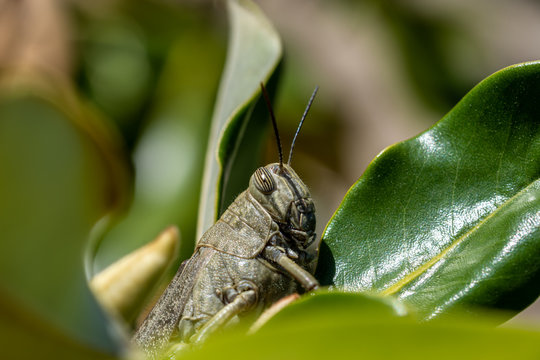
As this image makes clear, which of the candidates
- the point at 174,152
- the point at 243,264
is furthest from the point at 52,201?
the point at 174,152

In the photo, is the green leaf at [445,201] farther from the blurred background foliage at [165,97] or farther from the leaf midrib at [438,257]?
the blurred background foliage at [165,97]

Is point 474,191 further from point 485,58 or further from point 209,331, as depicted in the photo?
point 485,58

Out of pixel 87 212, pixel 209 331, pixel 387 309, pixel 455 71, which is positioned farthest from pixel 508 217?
pixel 455 71

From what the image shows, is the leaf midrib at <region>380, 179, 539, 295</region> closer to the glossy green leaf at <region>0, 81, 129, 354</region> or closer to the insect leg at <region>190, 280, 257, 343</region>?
the insect leg at <region>190, 280, 257, 343</region>

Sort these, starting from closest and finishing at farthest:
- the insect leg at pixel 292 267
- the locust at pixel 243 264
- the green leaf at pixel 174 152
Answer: the insect leg at pixel 292 267, the locust at pixel 243 264, the green leaf at pixel 174 152

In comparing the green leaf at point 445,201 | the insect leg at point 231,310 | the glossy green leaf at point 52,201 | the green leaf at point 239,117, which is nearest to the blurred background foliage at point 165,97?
the glossy green leaf at point 52,201
